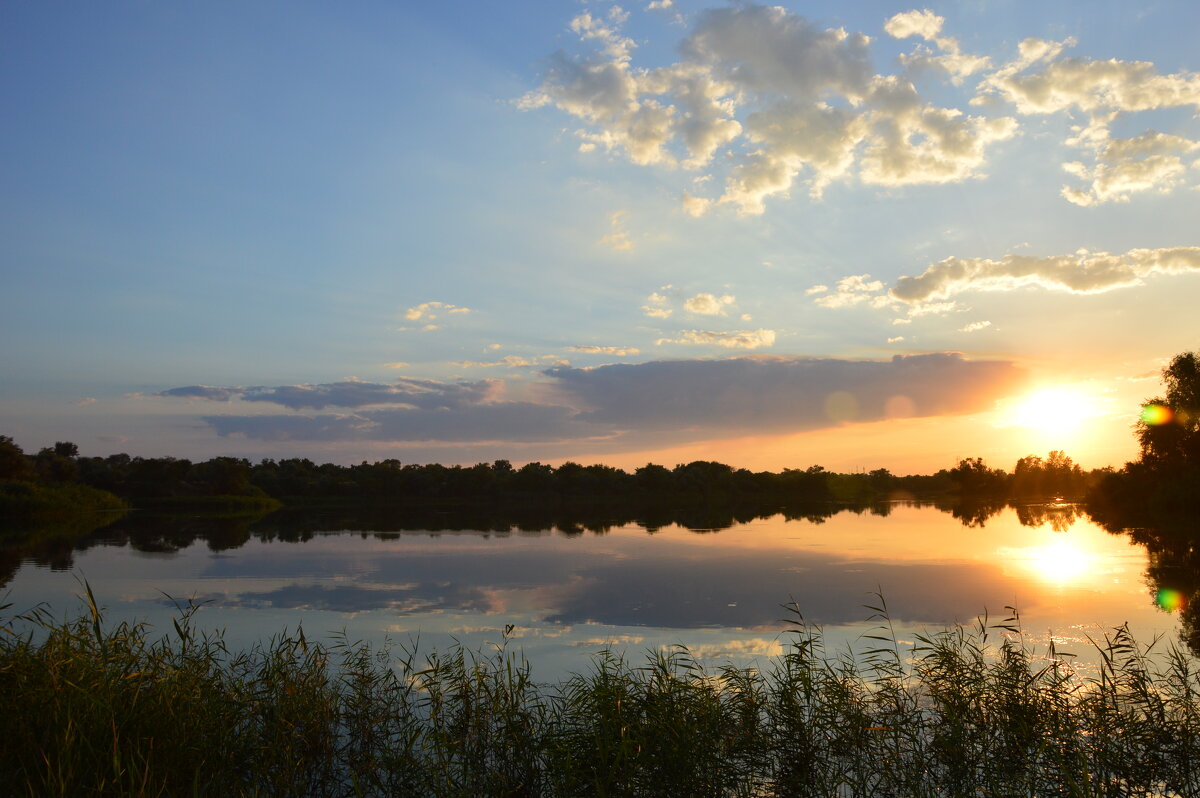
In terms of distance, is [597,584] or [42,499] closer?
[597,584]

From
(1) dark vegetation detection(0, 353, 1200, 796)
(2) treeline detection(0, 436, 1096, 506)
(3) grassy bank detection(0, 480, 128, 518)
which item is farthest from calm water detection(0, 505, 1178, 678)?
(2) treeline detection(0, 436, 1096, 506)

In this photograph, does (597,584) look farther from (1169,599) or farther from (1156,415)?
(1156,415)

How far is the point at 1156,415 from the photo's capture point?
1769 inches

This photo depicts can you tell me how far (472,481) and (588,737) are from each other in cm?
7939

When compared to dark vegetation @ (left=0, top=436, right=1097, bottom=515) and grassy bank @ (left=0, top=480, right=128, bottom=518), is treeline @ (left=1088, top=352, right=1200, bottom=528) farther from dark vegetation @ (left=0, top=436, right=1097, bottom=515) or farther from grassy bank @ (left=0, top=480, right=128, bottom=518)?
grassy bank @ (left=0, top=480, right=128, bottom=518)

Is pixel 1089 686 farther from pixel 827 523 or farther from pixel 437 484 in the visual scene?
pixel 437 484

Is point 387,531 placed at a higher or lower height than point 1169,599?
lower

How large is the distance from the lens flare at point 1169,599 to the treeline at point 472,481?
199ft

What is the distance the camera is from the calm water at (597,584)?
492 inches

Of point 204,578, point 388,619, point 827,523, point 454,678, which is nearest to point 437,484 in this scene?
point 827,523

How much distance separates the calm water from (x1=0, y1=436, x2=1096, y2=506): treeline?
37.9 m

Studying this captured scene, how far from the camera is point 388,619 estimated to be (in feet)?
44.9

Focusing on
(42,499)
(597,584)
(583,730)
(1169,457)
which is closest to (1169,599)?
(597,584)

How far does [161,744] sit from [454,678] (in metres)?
2.76
